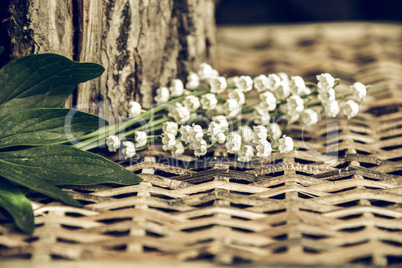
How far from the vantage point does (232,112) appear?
2.53 feet

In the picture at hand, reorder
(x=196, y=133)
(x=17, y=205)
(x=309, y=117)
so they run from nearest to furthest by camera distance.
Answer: (x=17, y=205), (x=196, y=133), (x=309, y=117)

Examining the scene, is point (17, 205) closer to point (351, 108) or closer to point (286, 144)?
point (286, 144)

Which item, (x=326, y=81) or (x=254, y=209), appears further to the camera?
(x=326, y=81)

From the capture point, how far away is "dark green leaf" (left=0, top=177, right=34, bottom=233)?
0.55 meters

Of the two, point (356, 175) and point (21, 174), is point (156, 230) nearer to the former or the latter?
point (21, 174)

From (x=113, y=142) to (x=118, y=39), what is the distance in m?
0.19

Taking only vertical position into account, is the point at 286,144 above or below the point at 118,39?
below

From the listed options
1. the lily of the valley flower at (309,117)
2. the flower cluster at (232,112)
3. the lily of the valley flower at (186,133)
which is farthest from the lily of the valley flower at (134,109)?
the lily of the valley flower at (309,117)

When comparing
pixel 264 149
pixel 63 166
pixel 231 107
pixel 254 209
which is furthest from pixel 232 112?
pixel 63 166

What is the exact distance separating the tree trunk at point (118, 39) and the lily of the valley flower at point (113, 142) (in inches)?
2.8

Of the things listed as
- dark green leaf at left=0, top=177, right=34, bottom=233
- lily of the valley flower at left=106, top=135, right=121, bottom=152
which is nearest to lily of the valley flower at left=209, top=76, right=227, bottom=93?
→ lily of the valley flower at left=106, top=135, right=121, bottom=152

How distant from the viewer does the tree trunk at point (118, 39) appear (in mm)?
679

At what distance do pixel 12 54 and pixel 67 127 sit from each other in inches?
6.5

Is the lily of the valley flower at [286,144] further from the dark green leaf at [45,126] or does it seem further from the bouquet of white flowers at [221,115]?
the dark green leaf at [45,126]
